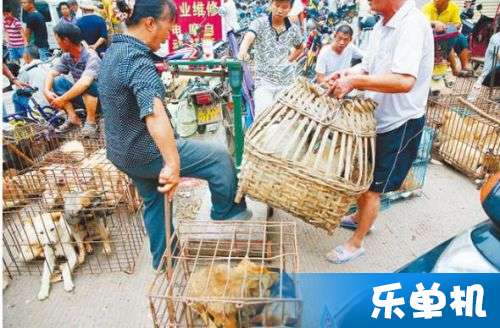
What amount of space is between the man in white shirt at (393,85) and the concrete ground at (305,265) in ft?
0.86

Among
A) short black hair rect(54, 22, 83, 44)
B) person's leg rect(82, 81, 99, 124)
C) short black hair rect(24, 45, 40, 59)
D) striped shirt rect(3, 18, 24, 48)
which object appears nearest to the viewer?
short black hair rect(54, 22, 83, 44)

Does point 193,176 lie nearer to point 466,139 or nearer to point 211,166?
point 211,166

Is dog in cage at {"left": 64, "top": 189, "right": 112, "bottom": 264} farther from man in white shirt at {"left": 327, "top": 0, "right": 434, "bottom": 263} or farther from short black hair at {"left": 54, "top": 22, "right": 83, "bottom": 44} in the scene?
short black hair at {"left": 54, "top": 22, "right": 83, "bottom": 44}

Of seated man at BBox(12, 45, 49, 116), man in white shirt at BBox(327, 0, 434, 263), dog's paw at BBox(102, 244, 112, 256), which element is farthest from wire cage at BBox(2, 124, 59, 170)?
man in white shirt at BBox(327, 0, 434, 263)

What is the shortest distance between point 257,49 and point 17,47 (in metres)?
6.89

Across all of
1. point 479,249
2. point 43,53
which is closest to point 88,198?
point 479,249

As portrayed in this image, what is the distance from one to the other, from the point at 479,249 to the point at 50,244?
2.61 m

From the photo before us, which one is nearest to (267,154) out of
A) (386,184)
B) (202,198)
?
(386,184)

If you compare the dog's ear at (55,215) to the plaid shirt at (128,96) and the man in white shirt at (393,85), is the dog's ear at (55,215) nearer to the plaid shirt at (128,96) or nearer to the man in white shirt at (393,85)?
the plaid shirt at (128,96)

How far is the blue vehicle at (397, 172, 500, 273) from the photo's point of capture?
1.42m

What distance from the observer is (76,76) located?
14.4 feet

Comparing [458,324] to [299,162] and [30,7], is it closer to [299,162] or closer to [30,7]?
[299,162]

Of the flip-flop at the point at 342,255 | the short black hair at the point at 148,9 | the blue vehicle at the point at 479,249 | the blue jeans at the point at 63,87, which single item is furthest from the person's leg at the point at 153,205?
the blue jeans at the point at 63,87

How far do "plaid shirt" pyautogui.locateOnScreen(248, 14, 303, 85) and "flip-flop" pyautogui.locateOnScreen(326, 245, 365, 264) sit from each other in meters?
1.86
